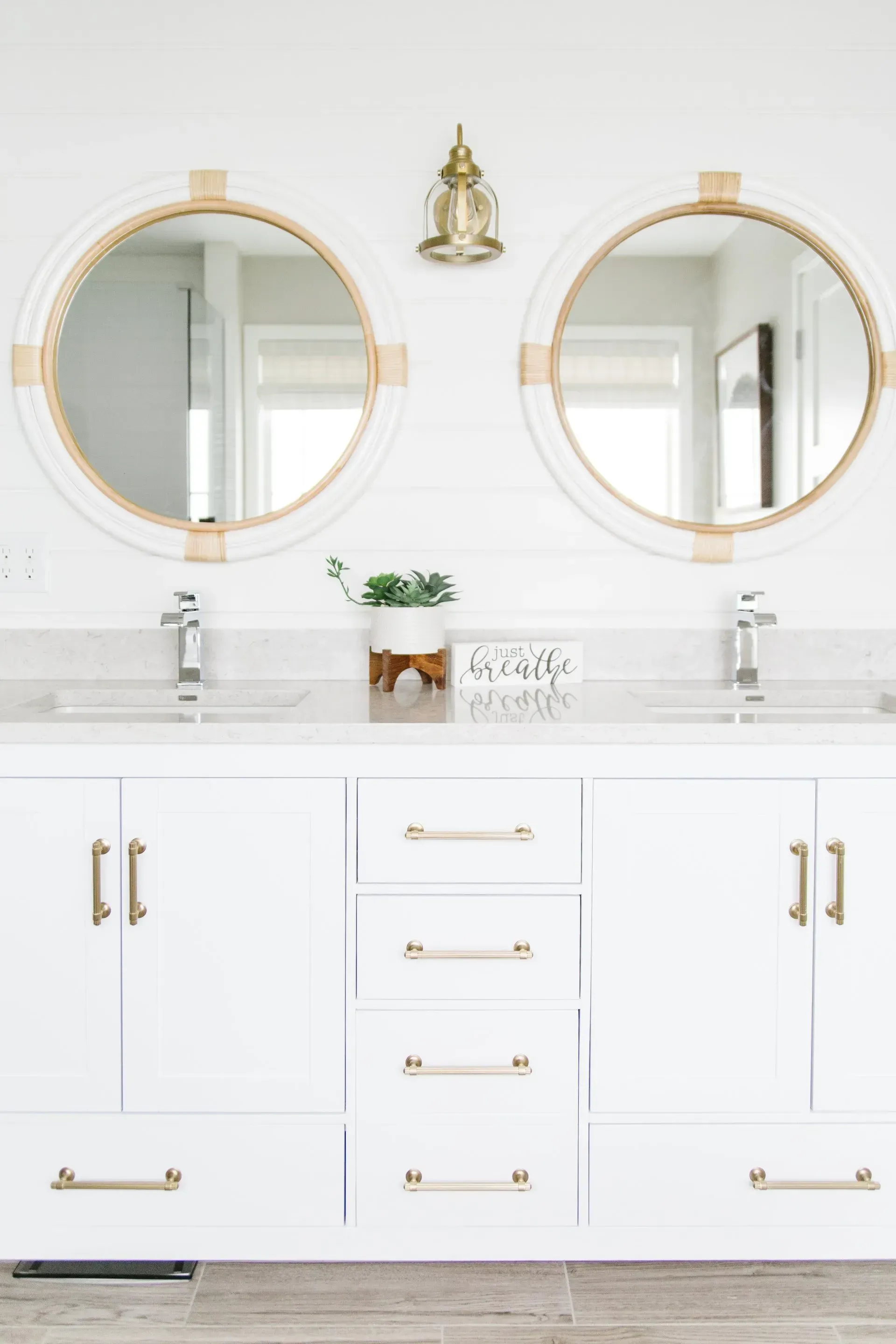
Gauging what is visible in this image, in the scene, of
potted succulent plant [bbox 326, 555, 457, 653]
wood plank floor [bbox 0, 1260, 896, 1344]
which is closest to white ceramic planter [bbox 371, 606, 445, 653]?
potted succulent plant [bbox 326, 555, 457, 653]

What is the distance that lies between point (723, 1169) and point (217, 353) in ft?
5.75

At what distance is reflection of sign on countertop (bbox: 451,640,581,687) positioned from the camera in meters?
1.97

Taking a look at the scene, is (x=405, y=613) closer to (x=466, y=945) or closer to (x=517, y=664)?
(x=517, y=664)

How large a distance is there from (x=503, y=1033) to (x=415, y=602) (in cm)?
81

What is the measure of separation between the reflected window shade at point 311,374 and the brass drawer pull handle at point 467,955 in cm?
109

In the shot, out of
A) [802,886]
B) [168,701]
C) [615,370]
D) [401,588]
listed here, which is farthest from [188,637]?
[802,886]

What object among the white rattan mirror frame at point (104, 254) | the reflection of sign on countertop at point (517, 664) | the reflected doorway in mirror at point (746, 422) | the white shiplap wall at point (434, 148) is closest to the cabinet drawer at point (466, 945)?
the reflection of sign on countertop at point (517, 664)

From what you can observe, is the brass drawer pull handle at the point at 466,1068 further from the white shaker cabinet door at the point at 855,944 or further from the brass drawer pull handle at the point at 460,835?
the white shaker cabinet door at the point at 855,944

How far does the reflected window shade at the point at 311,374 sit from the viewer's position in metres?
2.12

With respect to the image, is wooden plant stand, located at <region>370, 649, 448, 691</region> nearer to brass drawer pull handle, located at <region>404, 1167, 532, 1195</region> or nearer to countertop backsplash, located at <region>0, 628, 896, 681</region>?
countertop backsplash, located at <region>0, 628, 896, 681</region>

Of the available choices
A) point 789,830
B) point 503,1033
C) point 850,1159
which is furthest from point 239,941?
point 850,1159

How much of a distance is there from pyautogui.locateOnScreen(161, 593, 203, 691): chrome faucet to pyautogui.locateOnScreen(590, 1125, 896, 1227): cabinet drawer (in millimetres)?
1124

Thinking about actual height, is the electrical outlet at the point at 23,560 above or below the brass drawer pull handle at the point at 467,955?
above

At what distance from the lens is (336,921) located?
1.65m
